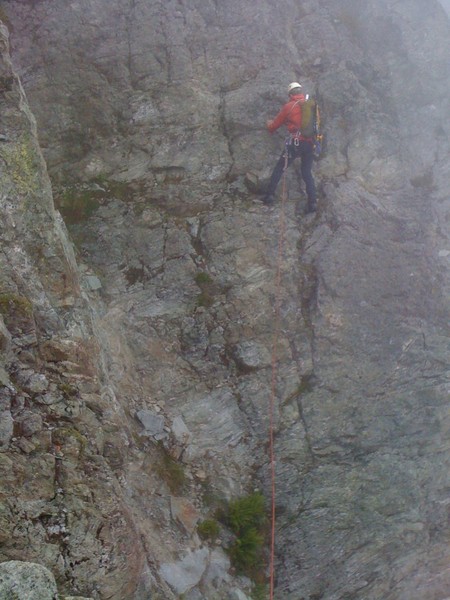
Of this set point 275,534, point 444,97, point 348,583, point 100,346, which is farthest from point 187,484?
point 444,97

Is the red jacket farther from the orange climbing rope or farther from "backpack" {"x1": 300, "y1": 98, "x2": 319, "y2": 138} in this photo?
the orange climbing rope

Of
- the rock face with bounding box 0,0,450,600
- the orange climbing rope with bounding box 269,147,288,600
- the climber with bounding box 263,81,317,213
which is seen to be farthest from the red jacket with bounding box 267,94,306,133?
the rock face with bounding box 0,0,450,600

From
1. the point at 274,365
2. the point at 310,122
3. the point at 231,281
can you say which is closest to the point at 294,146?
the point at 310,122

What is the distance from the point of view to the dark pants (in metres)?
12.3

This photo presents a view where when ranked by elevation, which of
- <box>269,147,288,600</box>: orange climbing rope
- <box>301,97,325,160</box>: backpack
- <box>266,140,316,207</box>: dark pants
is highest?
<box>301,97,325,160</box>: backpack

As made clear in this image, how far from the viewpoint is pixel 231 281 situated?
12102mm

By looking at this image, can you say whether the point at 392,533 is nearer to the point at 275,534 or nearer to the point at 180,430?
the point at 275,534

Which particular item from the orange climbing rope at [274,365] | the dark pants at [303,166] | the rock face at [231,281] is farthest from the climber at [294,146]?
the rock face at [231,281]

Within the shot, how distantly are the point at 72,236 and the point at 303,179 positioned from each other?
19.7 ft

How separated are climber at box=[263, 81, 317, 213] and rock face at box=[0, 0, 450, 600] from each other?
493 millimetres

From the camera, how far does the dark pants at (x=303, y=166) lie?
12.3 m

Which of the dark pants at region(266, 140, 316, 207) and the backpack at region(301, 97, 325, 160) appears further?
the dark pants at region(266, 140, 316, 207)

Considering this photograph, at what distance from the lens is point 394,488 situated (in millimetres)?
11438

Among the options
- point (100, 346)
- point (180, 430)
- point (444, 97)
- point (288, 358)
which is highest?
point (444, 97)
